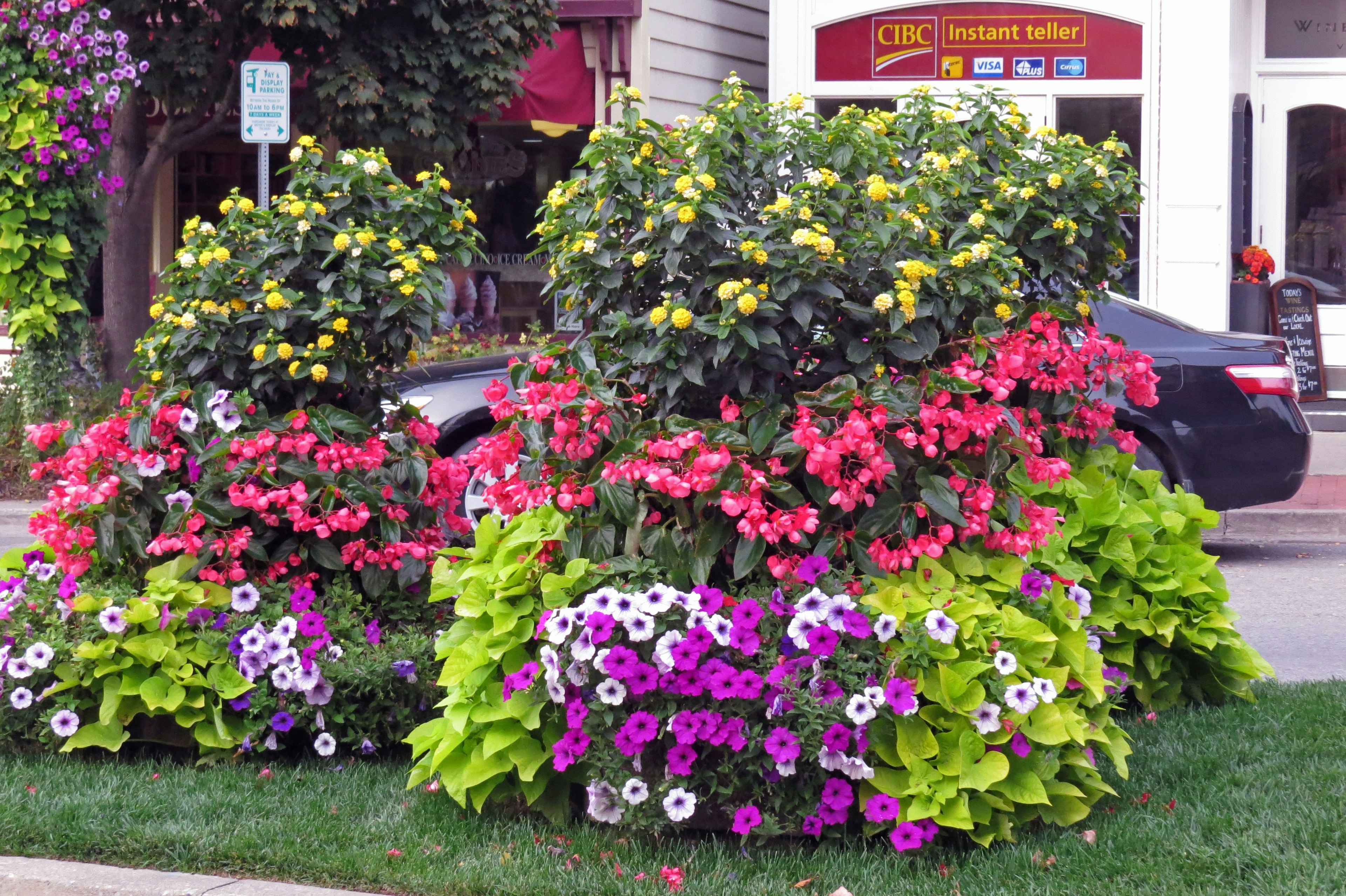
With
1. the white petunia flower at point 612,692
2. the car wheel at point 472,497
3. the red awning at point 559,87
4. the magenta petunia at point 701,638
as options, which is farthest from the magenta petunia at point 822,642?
the red awning at point 559,87

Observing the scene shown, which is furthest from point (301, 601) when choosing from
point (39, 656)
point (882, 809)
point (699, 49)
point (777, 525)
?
point (699, 49)

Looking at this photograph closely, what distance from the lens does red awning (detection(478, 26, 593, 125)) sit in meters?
12.6

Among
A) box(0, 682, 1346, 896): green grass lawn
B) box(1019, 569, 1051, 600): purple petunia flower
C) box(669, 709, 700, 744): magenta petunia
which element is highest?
box(1019, 569, 1051, 600): purple petunia flower

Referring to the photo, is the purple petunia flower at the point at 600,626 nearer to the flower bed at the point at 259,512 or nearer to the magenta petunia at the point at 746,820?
the magenta petunia at the point at 746,820

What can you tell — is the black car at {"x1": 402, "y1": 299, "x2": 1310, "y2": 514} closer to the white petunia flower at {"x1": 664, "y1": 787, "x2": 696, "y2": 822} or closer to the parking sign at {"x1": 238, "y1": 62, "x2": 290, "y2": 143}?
the parking sign at {"x1": 238, "y1": 62, "x2": 290, "y2": 143}

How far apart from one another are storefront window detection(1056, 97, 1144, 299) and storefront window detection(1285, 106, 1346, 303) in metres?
1.67

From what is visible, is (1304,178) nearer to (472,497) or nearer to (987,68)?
(987,68)

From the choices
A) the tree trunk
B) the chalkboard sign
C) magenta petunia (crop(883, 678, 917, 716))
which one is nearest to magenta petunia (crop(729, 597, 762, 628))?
magenta petunia (crop(883, 678, 917, 716))

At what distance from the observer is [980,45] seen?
1329cm

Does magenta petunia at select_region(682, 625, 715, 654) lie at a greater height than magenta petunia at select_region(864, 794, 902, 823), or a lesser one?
greater

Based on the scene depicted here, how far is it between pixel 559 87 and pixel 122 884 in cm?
1009

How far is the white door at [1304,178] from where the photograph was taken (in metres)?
13.6

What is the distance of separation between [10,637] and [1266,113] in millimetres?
12429

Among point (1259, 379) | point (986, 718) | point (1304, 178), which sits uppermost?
point (1304, 178)
